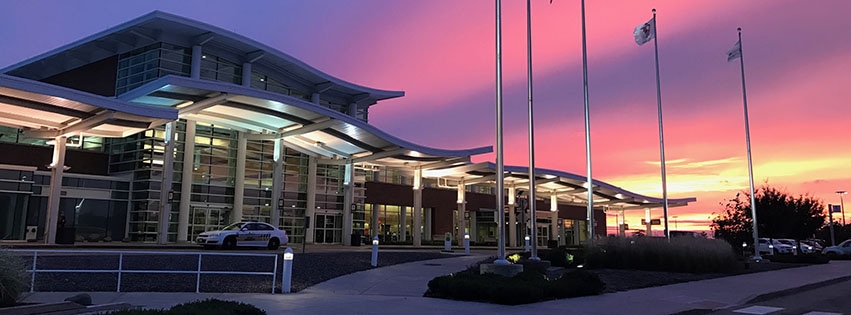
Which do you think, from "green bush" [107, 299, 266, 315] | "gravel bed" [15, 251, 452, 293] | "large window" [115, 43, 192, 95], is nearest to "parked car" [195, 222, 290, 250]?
"gravel bed" [15, 251, 452, 293]

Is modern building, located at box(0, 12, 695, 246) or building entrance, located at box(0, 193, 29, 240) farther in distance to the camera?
building entrance, located at box(0, 193, 29, 240)

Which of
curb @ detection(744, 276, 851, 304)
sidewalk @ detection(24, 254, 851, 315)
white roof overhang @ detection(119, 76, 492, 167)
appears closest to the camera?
sidewalk @ detection(24, 254, 851, 315)

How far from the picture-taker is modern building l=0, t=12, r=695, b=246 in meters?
30.6

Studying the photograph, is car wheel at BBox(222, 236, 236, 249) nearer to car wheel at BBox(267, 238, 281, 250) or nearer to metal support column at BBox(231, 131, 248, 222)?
car wheel at BBox(267, 238, 281, 250)

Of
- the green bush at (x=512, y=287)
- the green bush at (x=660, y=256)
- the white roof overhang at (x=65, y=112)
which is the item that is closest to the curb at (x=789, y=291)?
the green bush at (x=660, y=256)

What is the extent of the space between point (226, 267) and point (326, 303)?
316 inches

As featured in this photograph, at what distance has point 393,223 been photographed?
185 feet

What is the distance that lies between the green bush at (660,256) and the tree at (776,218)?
1918 centimetres

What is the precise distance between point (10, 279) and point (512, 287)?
9.06 metres

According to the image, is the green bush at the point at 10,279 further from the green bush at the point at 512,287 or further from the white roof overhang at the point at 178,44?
the white roof overhang at the point at 178,44

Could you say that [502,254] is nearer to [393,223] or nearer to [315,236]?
[315,236]

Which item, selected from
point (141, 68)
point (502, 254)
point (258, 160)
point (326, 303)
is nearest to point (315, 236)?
point (258, 160)

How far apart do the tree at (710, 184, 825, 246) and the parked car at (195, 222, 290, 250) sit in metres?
29.9

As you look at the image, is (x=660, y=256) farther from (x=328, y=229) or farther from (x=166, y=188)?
(x=328, y=229)
